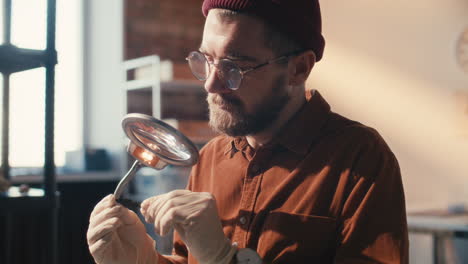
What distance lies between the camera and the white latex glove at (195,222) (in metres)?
1.14

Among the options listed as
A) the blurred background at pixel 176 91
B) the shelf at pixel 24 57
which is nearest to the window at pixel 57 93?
the blurred background at pixel 176 91

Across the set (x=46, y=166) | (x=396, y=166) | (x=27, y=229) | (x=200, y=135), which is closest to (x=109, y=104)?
(x=200, y=135)

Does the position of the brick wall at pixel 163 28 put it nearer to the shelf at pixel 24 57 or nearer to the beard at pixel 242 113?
the shelf at pixel 24 57

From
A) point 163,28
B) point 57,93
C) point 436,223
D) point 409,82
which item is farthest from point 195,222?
point 163,28

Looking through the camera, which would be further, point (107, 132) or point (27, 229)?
point (107, 132)

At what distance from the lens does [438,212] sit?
3.65 m

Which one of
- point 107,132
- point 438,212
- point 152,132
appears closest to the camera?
point 152,132

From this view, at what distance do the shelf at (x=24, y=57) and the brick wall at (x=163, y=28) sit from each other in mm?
3359

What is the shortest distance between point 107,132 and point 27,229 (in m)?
0.99

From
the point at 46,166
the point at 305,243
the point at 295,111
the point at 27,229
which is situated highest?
the point at 295,111

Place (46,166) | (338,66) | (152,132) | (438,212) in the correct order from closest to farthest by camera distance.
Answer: (152,132)
(46,166)
(438,212)
(338,66)

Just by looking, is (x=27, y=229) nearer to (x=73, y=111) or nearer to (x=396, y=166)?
(x=73, y=111)

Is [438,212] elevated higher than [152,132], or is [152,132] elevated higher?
[152,132]

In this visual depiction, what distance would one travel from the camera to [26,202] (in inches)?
51.0
